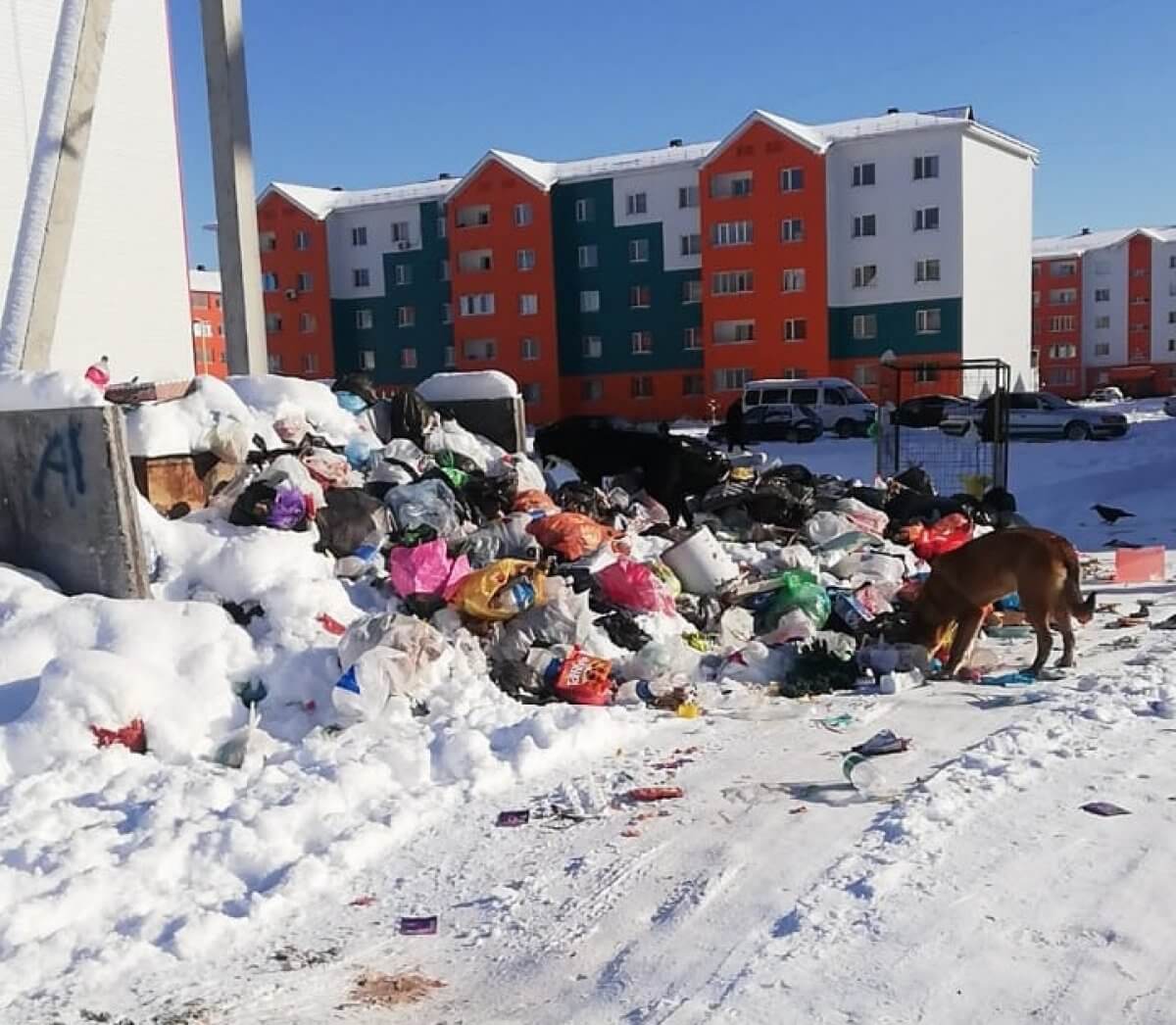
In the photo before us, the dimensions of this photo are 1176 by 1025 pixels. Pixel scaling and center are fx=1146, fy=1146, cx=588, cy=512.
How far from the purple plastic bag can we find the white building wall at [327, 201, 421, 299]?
135 feet

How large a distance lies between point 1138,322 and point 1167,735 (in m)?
68.4

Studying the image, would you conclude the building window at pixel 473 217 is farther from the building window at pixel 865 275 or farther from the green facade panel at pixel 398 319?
the building window at pixel 865 275

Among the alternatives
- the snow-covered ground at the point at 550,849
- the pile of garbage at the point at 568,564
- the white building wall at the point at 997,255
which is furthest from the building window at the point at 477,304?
the snow-covered ground at the point at 550,849

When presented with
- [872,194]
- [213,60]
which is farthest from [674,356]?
[213,60]

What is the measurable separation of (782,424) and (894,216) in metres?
13.2

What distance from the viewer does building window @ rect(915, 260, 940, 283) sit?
39.4m

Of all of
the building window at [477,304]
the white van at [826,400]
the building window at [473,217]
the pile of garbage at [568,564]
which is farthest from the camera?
the building window at [477,304]

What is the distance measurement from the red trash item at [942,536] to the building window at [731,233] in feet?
107

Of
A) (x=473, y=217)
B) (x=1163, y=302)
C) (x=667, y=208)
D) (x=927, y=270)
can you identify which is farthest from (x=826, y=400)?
(x=1163, y=302)

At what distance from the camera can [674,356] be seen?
43.5 metres

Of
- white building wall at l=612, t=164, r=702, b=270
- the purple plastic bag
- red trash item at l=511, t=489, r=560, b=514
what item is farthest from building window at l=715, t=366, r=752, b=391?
the purple plastic bag

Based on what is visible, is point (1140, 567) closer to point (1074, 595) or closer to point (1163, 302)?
point (1074, 595)

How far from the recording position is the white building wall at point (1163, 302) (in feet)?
214

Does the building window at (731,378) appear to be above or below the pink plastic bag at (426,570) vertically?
above
